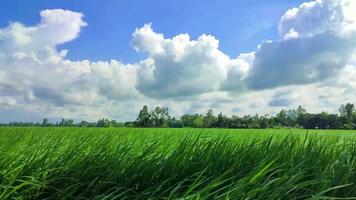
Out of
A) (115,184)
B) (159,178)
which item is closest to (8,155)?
(115,184)

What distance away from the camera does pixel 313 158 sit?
480 cm

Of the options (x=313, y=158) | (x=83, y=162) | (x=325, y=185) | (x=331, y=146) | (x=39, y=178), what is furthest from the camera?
(x=331, y=146)

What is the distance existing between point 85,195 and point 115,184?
11.7 inches

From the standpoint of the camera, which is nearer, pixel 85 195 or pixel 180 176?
pixel 85 195

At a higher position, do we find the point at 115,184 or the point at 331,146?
the point at 331,146

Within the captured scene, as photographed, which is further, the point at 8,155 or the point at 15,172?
the point at 8,155

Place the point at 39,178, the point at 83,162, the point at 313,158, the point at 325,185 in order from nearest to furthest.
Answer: the point at 325,185 → the point at 39,178 → the point at 83,162 → the point at 313,158

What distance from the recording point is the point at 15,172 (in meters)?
4.19

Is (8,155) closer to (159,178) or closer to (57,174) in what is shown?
(57,174)

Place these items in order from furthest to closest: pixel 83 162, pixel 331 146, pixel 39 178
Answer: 1. pixel 331 146
2. pixel 83 162
3. pixel 39 178

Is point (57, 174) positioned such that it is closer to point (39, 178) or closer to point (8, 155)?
point (39, 178)

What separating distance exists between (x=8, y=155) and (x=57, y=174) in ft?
2.06

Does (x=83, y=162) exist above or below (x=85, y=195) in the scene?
above

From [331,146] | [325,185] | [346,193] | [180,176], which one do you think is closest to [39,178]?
[180,176]
